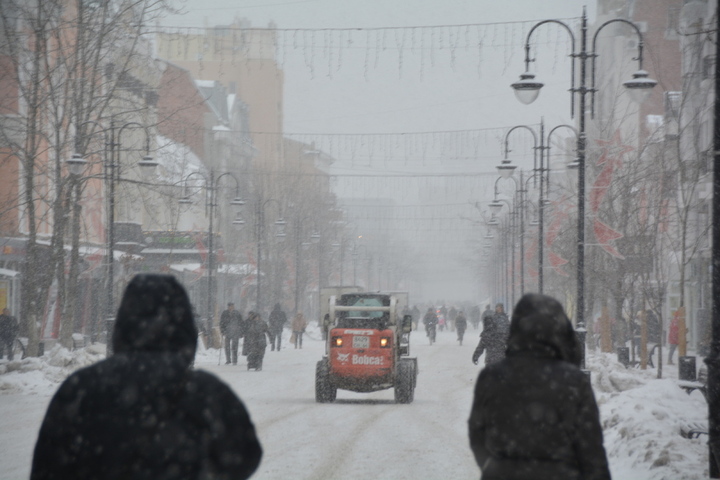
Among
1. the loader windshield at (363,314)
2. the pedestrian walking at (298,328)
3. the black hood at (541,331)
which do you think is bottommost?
the pedestrian walking at (298,328)

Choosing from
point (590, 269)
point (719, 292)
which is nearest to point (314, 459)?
point (719, 292)

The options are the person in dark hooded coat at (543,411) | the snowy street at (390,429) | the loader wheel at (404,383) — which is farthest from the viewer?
the loader wheel at (404,383)

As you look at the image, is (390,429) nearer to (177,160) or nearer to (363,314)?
(363,314)

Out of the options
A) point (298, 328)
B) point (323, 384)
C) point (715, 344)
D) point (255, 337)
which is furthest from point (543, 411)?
point (298, 328)

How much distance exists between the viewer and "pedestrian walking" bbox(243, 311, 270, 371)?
31.1 meters

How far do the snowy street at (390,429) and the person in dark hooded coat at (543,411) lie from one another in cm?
520

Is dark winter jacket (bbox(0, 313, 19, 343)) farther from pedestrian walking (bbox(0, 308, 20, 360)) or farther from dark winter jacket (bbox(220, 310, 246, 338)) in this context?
dark winter jacket (bbox(220, 310, 246, 338))

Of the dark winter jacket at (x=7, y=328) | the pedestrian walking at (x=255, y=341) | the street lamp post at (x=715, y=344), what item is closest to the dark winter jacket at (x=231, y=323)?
the pedestrian walking at (x=255, y=341)

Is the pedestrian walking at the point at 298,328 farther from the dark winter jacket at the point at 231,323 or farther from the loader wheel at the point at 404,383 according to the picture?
the loader wheel at the point at 404,383

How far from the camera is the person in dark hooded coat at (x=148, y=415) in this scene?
156 inches

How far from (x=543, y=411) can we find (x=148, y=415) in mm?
1757

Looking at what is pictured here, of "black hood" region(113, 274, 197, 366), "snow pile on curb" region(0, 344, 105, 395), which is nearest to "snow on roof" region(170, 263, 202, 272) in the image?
"snow pile on curb" region(0, 344, 105, 395)

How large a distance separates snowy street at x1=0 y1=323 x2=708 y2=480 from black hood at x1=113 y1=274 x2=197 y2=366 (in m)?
6.70

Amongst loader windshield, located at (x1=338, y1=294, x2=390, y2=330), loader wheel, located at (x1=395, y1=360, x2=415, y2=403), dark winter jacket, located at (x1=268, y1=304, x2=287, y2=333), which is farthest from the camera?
dark winter jacket, located at (x1=268, y1=304, x2=287, y2=333)
